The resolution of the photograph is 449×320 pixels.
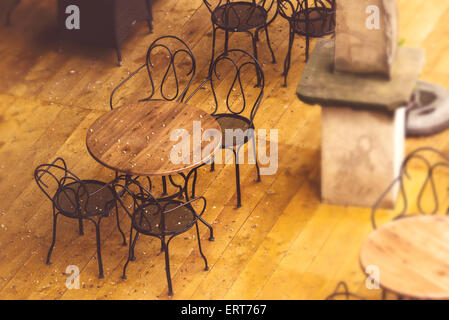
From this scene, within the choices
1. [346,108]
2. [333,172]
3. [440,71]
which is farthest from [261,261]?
[440,71]

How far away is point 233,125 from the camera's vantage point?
252 inches

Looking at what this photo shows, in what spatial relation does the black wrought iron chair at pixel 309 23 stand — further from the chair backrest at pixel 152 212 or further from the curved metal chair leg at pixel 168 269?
the curved metal chair leg at pixel 168 269

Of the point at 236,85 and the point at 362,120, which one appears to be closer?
the point at 362,120

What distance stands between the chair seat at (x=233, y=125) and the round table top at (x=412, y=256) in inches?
57.4

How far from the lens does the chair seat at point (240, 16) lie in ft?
23.7

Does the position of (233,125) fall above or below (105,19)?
below

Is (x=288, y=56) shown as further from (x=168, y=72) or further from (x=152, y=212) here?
(x=152, y=212)

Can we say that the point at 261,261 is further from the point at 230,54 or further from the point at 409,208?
the point at 230,54

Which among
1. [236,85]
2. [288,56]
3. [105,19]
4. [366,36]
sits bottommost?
[236,85]

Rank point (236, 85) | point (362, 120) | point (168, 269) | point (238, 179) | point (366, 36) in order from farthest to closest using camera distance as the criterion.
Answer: point (236, 85), point (238, 179), point (168, 269), point (362, 120), point (366, 36)

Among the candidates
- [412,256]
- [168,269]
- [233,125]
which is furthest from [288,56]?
[412,256]

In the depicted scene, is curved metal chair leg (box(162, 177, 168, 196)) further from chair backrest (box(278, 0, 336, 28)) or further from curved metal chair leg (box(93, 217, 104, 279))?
chair backrest (box(278, 0, 336, 28))

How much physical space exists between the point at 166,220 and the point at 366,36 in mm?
1643

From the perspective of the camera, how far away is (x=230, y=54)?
7.62 m
